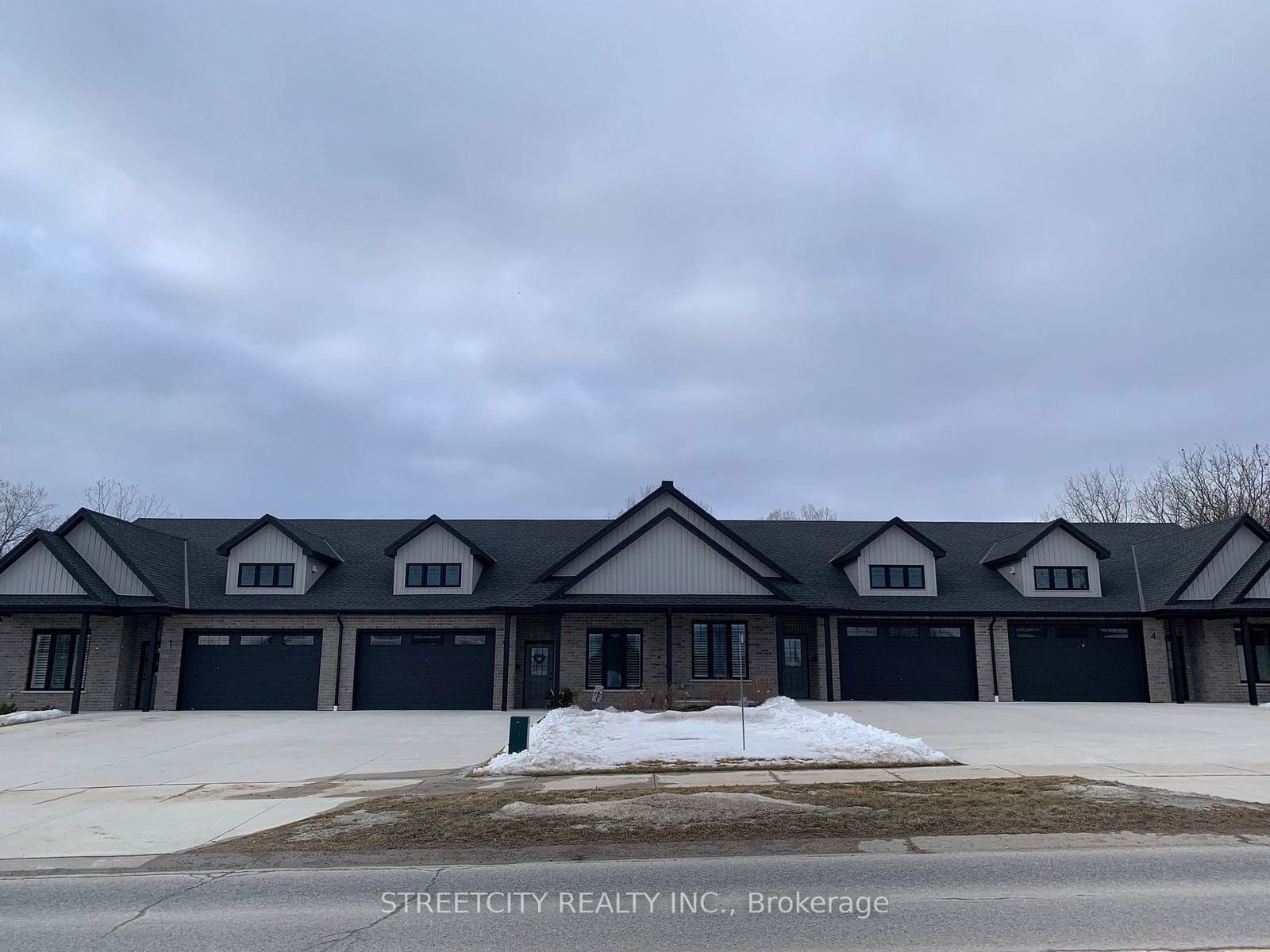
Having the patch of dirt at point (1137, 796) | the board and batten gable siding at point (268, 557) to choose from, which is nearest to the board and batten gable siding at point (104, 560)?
the board and batten gable siding at point (268, 557)

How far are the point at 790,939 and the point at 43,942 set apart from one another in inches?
232

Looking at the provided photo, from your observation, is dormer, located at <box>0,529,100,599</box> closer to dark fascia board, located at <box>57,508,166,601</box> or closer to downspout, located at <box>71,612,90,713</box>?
dark fascia board, located at <box>57,508,166,601</box>

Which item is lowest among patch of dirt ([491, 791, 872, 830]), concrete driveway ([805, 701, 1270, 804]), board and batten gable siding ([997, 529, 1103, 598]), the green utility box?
patch of dirt ([491, 791, 872, 830])

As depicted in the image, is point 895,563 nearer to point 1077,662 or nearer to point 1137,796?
point 1077,662

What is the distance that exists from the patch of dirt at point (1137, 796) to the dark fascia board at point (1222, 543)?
21264 millimetres

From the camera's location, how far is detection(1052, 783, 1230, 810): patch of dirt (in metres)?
11.8

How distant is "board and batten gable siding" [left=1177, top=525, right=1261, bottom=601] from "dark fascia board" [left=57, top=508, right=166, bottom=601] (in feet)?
117

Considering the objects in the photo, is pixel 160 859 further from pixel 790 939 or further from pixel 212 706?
pixel 212 706

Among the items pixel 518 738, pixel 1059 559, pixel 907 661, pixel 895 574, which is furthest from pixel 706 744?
pixel 1059 559

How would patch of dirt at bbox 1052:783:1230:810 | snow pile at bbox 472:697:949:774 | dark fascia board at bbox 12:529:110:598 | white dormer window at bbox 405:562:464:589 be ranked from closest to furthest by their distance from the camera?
patch of dirt at bbox 1052:783:1230:810 → snow pile at bbox 472:697:949:774 → dark fascia board at bbox 12:529:110:598 → white dormer window at bbox 405:562:464:589

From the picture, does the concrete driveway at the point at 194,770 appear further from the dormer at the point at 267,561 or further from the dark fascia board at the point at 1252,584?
the dark fascia board at the point at 1252,584

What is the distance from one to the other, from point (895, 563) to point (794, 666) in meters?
Answer: 5.59

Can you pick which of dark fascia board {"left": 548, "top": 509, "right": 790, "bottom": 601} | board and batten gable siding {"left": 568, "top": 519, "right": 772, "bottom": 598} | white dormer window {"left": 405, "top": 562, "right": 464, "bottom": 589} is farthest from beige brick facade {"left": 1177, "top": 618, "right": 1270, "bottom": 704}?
white dormer window {"left": 405, "top": 562, "right": 464, "bottom": 589}

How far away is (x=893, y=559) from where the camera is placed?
3325 cm
